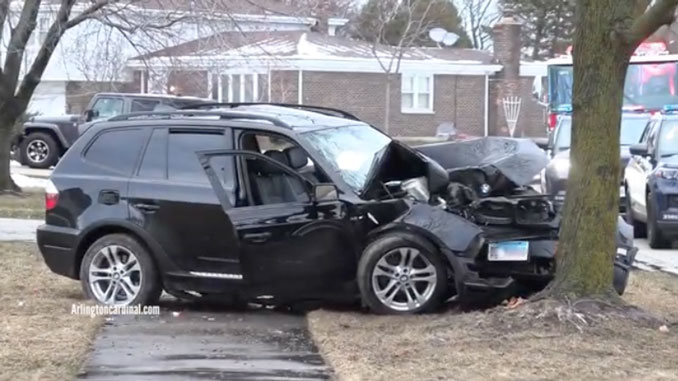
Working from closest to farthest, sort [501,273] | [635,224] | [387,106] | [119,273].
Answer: [501,273] < [119,273] < [635,224] < [387,106]

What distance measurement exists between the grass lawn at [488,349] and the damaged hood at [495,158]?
1711mm

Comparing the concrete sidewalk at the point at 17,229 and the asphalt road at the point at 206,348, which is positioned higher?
the asphalt road at the point at 206,348

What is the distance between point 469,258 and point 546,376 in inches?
83.0

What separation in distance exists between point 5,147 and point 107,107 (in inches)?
225

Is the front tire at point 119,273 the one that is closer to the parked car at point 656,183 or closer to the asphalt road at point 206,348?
the asphalt road at point 206,348

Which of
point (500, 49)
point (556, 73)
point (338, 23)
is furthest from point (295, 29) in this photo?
point (556, 73)

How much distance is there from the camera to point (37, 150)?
28.7 m

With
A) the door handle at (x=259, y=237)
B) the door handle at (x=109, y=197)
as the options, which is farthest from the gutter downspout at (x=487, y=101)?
the door handle at (x=259, y=237)

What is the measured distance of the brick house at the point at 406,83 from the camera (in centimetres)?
3962

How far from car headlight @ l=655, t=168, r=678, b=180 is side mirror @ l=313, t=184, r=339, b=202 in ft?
26.3

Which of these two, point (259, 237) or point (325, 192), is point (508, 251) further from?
point (259, 237)

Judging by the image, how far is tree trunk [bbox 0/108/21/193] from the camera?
21.2m

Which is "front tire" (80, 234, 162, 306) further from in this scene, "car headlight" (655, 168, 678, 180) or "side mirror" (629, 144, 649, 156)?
"side mirror" (629, 144, 649, 156)

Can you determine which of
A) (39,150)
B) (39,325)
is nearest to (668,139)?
(39,325)
